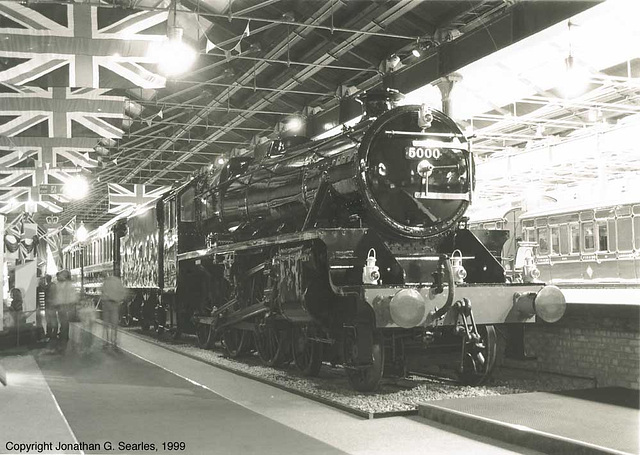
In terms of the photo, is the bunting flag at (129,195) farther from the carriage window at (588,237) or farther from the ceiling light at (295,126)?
the carriage window at (588,237)

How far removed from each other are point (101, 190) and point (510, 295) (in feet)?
103

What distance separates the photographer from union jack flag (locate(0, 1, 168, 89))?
8859 mm

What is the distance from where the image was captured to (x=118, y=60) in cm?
936

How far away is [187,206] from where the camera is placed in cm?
1259

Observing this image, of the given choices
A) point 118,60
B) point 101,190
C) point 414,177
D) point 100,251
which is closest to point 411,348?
point 414,177

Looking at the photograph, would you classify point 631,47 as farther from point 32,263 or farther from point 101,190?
point 101,190

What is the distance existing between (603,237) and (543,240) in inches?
94.2

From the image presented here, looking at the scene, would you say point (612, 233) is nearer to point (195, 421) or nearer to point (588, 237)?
point (588, 237)

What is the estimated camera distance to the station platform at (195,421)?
16.2 ft

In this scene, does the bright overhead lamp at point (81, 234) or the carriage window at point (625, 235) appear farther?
the bright overhead lamp at point (81, 234)

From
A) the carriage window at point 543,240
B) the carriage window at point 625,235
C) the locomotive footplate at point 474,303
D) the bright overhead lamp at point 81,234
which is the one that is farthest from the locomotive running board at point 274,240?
the bright overhead lamp at point 81,234

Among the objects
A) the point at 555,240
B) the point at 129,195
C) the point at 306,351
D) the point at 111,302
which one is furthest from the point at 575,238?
the point at 129,195

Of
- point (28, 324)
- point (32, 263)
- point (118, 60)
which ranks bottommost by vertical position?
point (28, 324)

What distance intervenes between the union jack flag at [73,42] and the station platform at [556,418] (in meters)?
6.19
